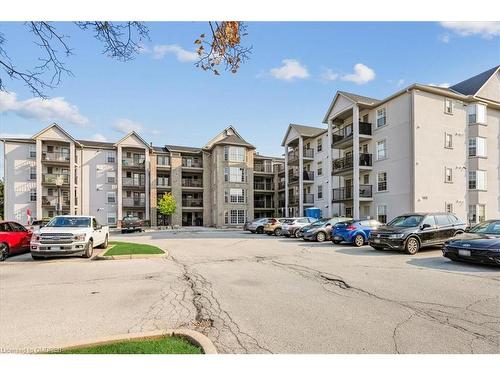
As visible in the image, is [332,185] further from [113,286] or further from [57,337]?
[57,337]

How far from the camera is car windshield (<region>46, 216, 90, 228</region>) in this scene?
512 inches

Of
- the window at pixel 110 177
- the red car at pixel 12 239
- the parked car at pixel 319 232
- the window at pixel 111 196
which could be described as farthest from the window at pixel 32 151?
the parked car at pixel 319 232

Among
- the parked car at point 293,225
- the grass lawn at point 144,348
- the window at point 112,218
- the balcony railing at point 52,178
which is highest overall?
the balcony railing at point 52,178

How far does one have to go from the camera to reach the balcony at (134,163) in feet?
149

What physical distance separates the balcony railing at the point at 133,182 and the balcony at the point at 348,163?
2850cm

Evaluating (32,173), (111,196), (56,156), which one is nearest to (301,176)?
(111,196)

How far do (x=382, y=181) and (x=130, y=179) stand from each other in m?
34.6

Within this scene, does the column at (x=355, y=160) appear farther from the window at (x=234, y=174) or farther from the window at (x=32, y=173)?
the window at (x=32, y=173)

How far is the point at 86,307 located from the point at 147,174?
42135 mm

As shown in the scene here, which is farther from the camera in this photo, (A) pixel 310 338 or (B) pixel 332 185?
(B) pixel 332 185

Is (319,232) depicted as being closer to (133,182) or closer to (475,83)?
(475,83)

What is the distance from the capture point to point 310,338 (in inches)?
166

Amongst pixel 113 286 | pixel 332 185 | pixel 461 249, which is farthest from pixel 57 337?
pixel 332 185

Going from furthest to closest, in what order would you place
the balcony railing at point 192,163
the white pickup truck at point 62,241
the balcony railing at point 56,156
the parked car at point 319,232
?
the balcony railing at point 192,163
the balcony railing at point 56,156
the parked car at point 319,232
the white pickup truck at point 62,241
